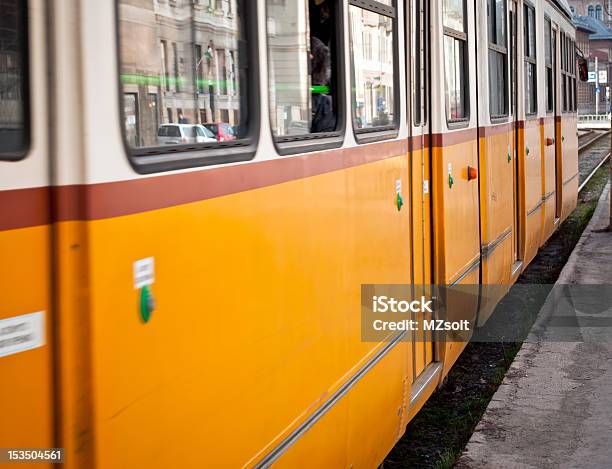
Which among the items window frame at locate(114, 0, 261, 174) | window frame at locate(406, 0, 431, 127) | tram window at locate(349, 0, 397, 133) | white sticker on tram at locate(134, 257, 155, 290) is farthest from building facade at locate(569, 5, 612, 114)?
white sticker on tram at locate(134, 257, 155, 290)

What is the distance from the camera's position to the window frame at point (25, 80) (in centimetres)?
197

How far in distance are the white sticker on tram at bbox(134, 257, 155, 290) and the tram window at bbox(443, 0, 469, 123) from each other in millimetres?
3832

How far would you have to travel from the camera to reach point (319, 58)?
A: 3670 mm

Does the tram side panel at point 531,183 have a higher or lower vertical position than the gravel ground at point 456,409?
higher

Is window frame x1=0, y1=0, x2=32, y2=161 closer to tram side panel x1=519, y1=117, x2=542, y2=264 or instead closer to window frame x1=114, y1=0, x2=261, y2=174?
window frame x1=114, y1=0, x2=261, y2=174

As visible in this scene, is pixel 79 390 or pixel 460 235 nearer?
pixel 79 390

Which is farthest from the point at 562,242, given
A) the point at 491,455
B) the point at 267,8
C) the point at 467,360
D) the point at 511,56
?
the point at 267,8

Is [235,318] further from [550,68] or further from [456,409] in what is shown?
[550,68]

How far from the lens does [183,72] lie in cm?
255

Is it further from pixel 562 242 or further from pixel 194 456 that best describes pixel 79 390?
pixel 562 242

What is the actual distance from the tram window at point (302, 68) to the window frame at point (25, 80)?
1.18 metres

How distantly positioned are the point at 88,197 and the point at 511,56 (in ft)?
23.2

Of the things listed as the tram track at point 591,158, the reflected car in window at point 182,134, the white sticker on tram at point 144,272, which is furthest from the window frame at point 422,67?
the tram track at point 591,158

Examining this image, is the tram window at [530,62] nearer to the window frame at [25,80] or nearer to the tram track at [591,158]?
the window frame at [25,80]
